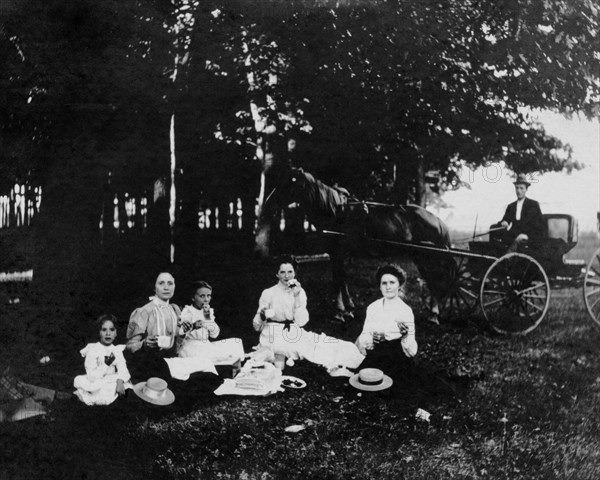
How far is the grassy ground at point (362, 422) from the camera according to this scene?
311 centimetres

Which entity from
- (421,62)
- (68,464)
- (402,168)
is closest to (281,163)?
(402,168)

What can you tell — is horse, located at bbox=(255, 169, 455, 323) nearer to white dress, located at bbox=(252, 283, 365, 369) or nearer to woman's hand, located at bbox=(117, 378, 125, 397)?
white dress, located at bbox=(252, 283, 365, 369)

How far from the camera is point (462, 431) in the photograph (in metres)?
3.16

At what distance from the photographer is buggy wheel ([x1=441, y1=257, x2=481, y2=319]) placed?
11.1ft

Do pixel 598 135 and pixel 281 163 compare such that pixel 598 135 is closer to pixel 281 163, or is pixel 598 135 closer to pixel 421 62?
pixel 421 62

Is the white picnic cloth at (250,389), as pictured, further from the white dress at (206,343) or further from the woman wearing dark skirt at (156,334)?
the woman wearing dark skirt at (156,334)

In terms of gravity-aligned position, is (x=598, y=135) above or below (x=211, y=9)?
below

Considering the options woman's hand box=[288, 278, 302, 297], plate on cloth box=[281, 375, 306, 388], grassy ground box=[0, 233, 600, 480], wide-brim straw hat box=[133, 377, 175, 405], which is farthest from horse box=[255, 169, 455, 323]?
wide-brim straw hat box=[133, 377, 175, 405]

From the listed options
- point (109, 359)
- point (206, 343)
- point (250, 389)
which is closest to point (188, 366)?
point (206, 343)

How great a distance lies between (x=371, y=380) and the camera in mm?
3242

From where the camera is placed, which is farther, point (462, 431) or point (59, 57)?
point (59, 57)

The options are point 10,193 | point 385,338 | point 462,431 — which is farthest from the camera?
point 10,193

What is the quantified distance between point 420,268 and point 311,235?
0.74 m

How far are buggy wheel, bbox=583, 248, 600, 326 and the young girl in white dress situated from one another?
117 inches
